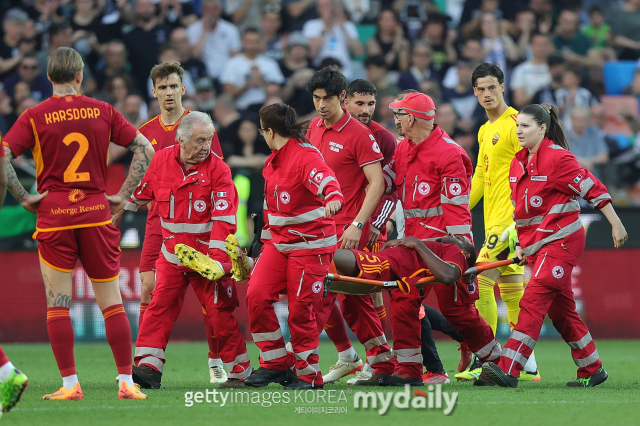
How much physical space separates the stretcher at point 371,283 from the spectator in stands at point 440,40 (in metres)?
8.53

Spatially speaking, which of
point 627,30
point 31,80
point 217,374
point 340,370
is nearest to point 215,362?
point 217,374

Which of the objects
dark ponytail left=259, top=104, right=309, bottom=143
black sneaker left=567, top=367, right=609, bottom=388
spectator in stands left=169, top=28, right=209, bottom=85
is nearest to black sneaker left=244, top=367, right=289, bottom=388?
dark ponytail left=259, top=104, right=309, bottom=143

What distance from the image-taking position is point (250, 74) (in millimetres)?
Result: 14172

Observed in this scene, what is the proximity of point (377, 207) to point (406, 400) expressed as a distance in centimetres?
220

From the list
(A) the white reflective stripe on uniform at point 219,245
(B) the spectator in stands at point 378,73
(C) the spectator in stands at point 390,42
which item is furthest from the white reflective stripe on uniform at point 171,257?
(C) the spectator in stands at point 390,42

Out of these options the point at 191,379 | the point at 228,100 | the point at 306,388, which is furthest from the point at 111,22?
the point at 306,388

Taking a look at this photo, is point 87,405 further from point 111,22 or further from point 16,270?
point 111,22

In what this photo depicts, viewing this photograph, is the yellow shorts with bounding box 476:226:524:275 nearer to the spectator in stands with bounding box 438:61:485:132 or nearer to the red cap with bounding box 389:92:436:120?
the red cap with bounding box 389:92:436:120

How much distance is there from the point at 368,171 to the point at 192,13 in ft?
28.2

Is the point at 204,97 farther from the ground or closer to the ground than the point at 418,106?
farther from the ground

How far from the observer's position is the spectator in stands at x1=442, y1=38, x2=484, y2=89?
14.6 meters

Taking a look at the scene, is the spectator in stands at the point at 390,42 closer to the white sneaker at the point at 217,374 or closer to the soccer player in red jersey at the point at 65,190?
the white sneaker at the point at 217,374

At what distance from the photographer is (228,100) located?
1396cm

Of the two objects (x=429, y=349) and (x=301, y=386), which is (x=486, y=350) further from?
(x=301, y=386)
